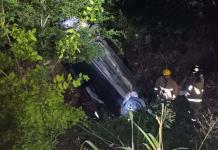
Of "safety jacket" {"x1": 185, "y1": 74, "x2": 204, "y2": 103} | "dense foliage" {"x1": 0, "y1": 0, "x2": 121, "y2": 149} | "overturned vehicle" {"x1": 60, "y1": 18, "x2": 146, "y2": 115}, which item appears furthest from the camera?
"safety jacket" {"x1": 185, "y1": 74, "x2": 204, "y2": 103}

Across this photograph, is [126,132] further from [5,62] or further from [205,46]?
[205,46]

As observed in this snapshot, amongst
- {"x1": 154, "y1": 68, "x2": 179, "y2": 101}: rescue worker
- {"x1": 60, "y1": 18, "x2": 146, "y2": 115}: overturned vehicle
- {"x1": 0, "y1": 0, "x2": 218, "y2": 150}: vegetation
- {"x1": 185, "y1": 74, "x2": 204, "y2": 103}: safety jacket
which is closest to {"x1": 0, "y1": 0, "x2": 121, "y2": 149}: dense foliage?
{"x1": 0, "y1": 0, "x2": 218, "y2": 150}: vegetation

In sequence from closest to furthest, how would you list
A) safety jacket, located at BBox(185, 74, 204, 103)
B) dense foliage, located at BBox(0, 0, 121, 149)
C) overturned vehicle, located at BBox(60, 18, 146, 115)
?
dense foliage, located at BBox(0, 0, 121, 149) → overturned vehicle, located at BBox(60, 18, 146, 115) → safety jacket, located at BBox(185, 74, 204, 103)

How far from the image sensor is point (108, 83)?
8.30 m

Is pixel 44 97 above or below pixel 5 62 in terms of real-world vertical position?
below

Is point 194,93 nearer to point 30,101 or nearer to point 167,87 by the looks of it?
point 167,87

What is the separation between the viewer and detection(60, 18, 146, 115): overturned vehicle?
7.96 m

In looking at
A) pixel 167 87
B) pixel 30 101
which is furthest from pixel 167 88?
pixel 30 101

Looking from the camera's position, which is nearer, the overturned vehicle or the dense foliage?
the dense foliage

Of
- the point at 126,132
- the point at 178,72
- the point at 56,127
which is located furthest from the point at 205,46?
the point at 56,127

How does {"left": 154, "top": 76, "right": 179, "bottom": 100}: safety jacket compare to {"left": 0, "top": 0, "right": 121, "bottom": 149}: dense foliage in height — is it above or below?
below

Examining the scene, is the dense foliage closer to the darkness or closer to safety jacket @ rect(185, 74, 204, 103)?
safety jacket @ rect(185, 74, 204, 103)

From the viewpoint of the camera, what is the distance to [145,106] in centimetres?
735

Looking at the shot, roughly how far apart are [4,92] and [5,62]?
1.10 ft
